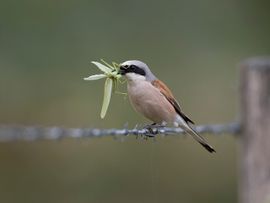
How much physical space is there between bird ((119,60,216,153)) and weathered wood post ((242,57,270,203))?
54cm

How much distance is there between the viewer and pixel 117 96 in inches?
375

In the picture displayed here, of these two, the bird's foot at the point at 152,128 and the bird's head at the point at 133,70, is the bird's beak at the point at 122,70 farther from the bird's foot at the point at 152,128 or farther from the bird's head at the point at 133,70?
the bird's foot at the point at 152,128

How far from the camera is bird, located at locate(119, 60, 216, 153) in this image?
466 cm

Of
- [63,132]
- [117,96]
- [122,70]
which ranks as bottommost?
[63,132]

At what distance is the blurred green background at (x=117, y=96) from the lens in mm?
8906

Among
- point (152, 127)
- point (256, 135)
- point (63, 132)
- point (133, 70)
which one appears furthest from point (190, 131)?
point (63, 132)

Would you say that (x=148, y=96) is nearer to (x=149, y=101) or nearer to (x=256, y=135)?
(x=149, y=101)

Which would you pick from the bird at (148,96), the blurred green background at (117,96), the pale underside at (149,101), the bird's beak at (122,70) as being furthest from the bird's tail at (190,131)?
the blurred green background at (117,96)

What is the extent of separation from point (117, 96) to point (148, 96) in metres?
4.76

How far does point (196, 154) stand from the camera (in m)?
9.31
